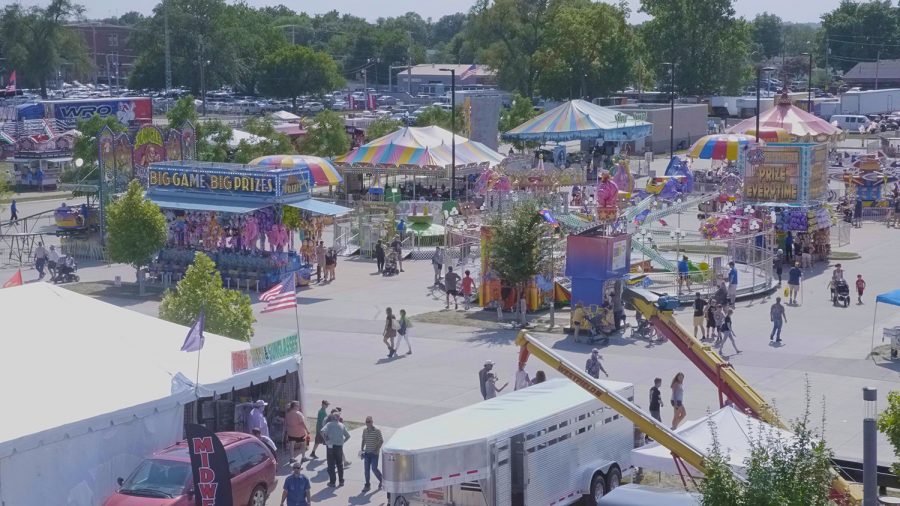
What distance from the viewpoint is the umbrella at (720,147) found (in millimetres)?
60594

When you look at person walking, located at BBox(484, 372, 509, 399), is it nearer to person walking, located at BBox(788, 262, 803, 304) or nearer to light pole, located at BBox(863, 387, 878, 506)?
light pole, located at BBox(863, 387, 878, 506)

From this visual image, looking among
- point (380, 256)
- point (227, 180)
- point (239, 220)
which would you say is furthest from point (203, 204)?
point (380, 256)

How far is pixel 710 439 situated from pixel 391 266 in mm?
22143

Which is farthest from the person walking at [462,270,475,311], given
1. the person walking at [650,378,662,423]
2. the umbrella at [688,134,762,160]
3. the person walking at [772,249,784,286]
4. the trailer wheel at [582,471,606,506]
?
the umbrella at [688,134,762,160]

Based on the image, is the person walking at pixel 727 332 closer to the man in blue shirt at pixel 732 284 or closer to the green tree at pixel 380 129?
the man in blue shirt at pixel 732 284

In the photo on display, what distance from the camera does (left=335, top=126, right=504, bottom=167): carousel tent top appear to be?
53562mm

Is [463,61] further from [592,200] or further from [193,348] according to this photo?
[193,348]

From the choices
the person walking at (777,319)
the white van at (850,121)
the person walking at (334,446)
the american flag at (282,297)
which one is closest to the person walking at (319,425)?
the person walking at (334,446)

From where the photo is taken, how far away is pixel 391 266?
37.9m

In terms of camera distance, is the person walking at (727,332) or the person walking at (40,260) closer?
the person walking at (727,332)

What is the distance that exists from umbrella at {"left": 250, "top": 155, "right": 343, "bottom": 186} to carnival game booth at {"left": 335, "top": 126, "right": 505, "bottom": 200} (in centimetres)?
214

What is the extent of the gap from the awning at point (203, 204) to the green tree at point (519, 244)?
8.44m

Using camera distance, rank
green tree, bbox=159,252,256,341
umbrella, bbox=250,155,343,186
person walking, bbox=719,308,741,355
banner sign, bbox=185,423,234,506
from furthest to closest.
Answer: umbrella, bbox=250,155,343,186, person walking, bbox=719,308,741,355, green tree, bbox=159,252,256,341, banner sign, bbox=185,423,234,506

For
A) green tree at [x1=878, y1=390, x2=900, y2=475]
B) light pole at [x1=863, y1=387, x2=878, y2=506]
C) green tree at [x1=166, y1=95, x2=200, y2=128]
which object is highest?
green tree at [x1=166, y1=95, x2=200, y2=128]
